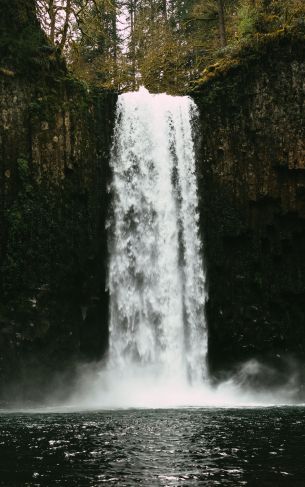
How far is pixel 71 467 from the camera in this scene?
8180 millimetres

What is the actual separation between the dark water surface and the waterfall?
674 cm

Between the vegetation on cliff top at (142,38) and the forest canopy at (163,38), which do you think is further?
the forest canopy at (163,38)

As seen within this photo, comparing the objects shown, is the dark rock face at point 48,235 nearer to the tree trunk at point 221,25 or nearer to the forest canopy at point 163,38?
the forest canopy at point 163,38

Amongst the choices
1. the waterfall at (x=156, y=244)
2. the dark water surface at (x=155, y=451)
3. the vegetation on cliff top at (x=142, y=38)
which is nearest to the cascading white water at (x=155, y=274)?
the waterfall at (x=156, y=244)

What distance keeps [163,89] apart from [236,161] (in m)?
8.49

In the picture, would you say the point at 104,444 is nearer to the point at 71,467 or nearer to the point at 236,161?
the point at 71,467

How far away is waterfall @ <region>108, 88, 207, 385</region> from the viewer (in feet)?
68.6

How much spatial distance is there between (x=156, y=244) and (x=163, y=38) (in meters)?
13.6

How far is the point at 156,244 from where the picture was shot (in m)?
21.8

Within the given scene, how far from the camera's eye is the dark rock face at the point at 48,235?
19.5 m

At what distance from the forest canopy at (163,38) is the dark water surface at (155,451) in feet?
53.1

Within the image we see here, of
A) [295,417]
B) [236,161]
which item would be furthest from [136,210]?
[295,417]

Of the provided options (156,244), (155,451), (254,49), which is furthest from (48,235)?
(155,451)

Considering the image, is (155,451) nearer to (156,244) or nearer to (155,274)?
(155,274)
